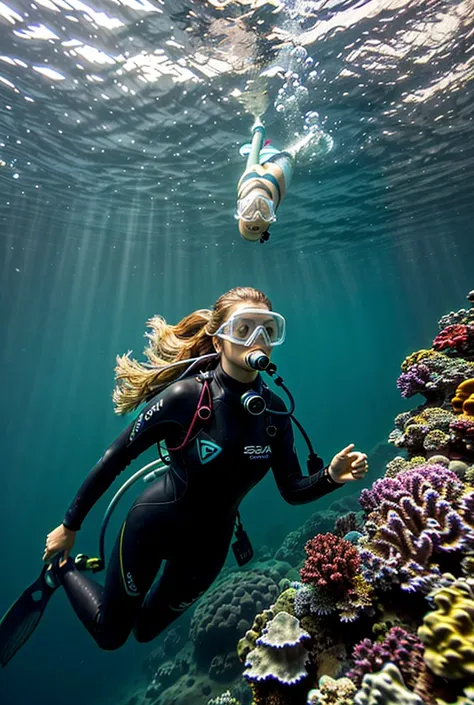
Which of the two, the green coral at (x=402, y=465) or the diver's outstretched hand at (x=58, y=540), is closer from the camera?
the diver's outstretched hand at (x=58, y=540)

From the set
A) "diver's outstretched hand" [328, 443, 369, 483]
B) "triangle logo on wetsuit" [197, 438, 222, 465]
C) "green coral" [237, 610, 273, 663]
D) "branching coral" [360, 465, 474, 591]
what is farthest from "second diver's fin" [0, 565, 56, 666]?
"branching coral" [360, 465, 474, 591]

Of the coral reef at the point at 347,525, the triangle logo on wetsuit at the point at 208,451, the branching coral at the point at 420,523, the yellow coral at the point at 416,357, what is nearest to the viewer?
the branching coral at the point at 420,523

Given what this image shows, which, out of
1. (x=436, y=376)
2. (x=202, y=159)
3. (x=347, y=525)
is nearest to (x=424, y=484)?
(x=347, y=525)

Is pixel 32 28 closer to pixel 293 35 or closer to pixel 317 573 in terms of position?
pixel 293 35

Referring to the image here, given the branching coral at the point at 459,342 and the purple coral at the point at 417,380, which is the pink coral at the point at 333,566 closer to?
the purple coral at the point at 417,380

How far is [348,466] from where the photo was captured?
2881mm

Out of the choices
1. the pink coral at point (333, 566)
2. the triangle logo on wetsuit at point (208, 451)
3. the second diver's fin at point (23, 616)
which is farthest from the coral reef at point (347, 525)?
the second diver's fin at point (23, 616)

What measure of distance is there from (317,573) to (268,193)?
4299 mm

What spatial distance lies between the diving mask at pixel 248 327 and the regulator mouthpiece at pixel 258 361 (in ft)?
0.58

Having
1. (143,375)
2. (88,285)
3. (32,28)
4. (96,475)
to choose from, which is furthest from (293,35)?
(88,285)

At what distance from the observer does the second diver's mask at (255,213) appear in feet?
14.0

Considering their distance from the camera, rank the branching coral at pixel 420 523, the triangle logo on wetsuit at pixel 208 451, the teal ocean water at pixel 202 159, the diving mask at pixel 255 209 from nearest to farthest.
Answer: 1. the branching coral at pixel 420 523
2. the triangle logo on wetsuit at pixel 208 451
3. the diving mask at pixel 255 209
4. the teal ocean water at pixel 202 159

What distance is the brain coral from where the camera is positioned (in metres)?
8.80

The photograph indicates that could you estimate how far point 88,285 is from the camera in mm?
36719
